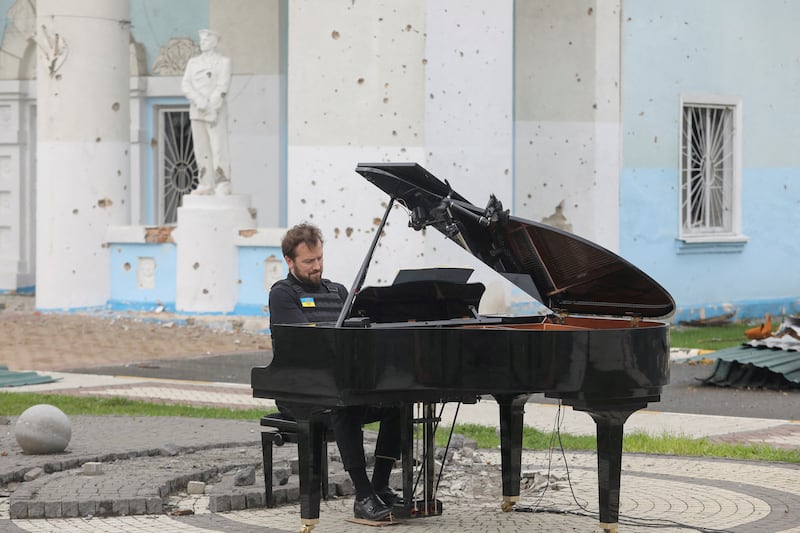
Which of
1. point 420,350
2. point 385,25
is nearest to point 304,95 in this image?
point 385,25

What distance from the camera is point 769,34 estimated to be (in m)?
20.1

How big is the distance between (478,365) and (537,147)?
12531mm

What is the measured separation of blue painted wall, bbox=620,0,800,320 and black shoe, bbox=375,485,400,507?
38.6 feet

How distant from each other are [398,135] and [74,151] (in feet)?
14.8

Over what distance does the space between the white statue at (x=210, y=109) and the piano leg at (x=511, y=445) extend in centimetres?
1054

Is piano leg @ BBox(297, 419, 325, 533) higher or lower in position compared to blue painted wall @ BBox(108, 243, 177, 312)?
lower

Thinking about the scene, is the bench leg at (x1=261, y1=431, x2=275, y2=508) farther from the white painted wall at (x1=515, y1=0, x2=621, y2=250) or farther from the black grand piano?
the white painted wall at (x1=515, y1=0, x2=621, y2=250)

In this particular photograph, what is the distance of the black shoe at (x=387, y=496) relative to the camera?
280 inches

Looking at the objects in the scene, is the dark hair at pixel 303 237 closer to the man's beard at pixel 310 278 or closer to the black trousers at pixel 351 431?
the man's beard at pixel 310 278

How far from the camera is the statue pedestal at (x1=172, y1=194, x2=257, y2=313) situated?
17.1 meters

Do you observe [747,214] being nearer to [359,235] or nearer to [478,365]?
[359,235]

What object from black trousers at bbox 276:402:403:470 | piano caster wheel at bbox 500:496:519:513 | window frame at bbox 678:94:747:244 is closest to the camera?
black trousers at bbox 276:402:403:470

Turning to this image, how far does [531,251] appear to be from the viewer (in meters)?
7.06

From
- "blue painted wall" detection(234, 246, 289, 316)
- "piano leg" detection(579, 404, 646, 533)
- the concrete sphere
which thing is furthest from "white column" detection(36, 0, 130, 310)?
"piano leg" detection(579, 404, 646, 533)
